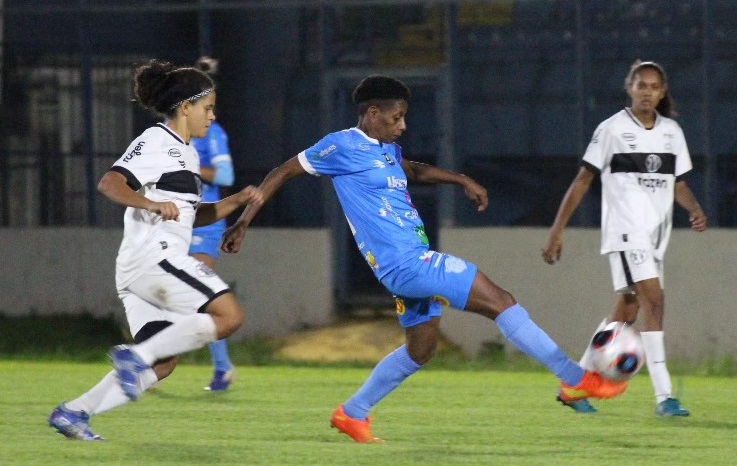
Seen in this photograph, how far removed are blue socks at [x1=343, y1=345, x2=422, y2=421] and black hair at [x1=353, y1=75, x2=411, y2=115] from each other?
1158 millimetres

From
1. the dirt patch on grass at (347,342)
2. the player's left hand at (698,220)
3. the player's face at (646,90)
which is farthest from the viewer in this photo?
the dirt patch on grass at (347,342)

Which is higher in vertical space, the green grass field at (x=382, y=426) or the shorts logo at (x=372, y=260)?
the shorts logo at (x=372, y=260)

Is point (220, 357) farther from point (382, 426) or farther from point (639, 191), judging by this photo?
point (639, 191)

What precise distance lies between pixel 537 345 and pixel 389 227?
0.87 m

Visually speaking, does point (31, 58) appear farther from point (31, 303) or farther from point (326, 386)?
point (326, 386)

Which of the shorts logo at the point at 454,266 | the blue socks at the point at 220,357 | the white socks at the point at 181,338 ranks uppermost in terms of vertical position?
the shorts logo at the point at 454,266

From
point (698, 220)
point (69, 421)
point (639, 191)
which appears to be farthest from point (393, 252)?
point (698, 220)

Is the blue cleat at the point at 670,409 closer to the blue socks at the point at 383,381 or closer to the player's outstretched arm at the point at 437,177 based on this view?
the player's outstretched arm at the point at 437,177

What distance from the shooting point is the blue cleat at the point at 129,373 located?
7434 millimetres

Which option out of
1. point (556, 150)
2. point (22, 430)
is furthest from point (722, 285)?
point (22, 430)

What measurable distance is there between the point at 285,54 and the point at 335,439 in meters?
8.04

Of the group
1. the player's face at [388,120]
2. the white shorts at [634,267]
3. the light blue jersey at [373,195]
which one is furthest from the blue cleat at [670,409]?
the player's face at [388,120]

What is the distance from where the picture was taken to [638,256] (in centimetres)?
947

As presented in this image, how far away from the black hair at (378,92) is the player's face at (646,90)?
1.87 m
